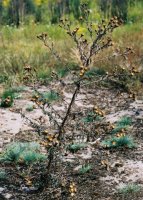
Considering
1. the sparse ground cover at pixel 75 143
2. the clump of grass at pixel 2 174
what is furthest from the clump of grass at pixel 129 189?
the clump of grass at pixel 2 174

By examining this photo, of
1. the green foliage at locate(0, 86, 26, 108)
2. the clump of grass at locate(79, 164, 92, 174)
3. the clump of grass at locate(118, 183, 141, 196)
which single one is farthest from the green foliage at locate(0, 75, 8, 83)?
the clump of grass at locate(118, 183, 141, 196)

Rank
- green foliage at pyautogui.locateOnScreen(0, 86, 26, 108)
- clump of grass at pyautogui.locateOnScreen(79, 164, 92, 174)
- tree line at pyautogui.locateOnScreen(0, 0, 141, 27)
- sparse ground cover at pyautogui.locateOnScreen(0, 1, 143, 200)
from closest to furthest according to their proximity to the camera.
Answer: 1. sparse ground cover at pyautogui.locateOnScreen(0, 1, 143, 200)
2. clump of grass at pyautogui.locateOnScreen(79, 164, 92, 174)
3. green foliage at pyautogui.locateOnScreen(0, 86, 26, 108)
4. tree line at pyautogui.locateOnScreen(0, 0, 141, 27)

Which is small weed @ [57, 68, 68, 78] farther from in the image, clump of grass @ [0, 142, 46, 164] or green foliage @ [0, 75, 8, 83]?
clump of grass @ [0, 142, 46, 164]

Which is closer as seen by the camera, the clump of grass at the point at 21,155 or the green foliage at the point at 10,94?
the clump of grass at the point at 21,155

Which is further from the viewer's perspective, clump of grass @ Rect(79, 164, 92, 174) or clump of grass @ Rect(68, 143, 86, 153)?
clump of grass @ Rect(68, 143, 86, 153)

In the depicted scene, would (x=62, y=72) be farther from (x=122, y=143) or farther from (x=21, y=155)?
(x=21, y=155)

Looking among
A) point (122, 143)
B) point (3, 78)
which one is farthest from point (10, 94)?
point (122, 143)

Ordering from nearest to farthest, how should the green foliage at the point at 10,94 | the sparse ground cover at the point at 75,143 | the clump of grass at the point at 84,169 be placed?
the sparse ground cover at the point at 75,143, the clump of grass at the point at 84,169, the green foliage at the point at 10,94

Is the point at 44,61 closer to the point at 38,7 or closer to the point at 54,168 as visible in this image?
the point at 54,168

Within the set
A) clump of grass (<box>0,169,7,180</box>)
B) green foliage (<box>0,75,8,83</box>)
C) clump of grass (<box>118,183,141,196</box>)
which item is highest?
green foliage (<box>0,75,8,83</box>)

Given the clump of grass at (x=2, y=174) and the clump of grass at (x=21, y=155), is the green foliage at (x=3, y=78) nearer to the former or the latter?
the clump of grass at (x=21, y=155)

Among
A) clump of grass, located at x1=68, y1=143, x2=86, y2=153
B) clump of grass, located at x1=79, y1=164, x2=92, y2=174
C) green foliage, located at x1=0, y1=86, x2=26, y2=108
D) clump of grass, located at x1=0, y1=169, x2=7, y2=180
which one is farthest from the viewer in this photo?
green foliage, located at x1=0, y1=86, x2=26, y2=108

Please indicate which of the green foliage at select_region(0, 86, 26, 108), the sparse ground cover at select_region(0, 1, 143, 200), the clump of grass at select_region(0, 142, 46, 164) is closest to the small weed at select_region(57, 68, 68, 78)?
the sparse ground cover at select_region(0, 1, 143, 200)

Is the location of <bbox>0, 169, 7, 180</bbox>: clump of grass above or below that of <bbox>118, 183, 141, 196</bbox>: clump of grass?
below
